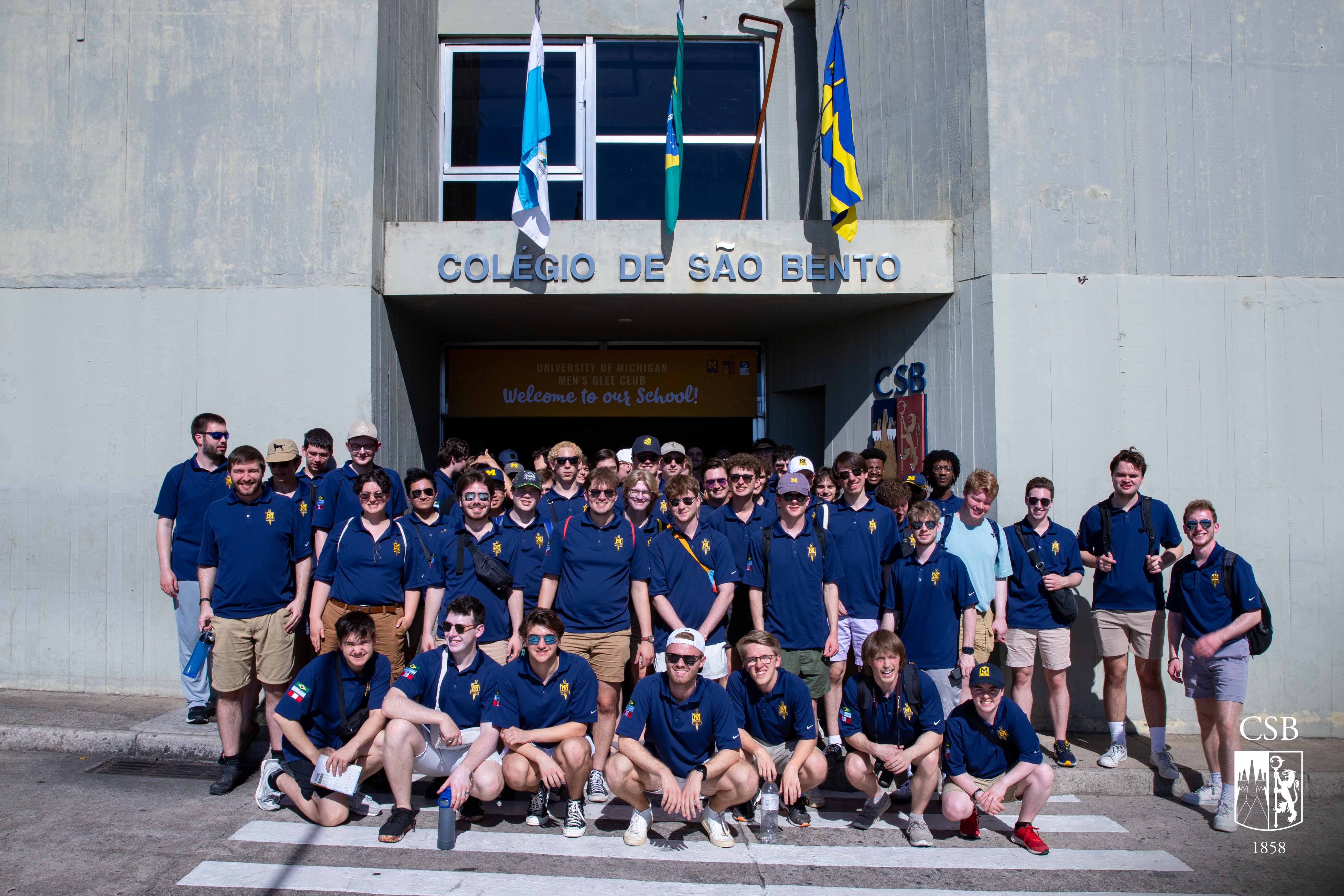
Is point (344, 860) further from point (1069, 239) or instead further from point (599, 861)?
point (1069, 239)

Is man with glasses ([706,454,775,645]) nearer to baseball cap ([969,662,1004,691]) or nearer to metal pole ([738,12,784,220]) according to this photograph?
baseball cap ([969,662,1004,691])

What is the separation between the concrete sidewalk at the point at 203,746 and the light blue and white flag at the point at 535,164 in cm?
439

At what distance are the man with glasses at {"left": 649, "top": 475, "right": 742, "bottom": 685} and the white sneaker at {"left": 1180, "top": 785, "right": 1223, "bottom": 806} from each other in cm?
311

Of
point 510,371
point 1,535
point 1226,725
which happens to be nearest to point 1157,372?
point 1226,725

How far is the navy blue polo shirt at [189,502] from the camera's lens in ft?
21.0

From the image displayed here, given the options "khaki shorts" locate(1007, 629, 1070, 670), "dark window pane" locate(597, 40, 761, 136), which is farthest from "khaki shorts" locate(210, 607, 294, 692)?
"dark window pane" locate(597, 40, 761, 136)

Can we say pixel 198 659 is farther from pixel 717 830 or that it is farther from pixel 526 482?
pixel 717 830

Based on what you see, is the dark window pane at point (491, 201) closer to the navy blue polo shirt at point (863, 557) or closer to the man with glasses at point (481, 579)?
the man with glasses at point (481, 579)

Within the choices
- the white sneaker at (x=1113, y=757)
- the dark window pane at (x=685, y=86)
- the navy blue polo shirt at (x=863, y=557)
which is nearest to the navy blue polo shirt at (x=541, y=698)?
the navy blue polo shirt at (x=863, y=557)

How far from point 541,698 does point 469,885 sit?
41.3 inches

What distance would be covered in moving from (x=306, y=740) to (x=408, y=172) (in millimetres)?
5680

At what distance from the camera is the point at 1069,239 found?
24.4ft

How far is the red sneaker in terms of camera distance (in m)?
4.91

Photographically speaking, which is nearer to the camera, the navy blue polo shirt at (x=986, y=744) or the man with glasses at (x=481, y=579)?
the navy blue polo shirt at (x=986, y=744)
